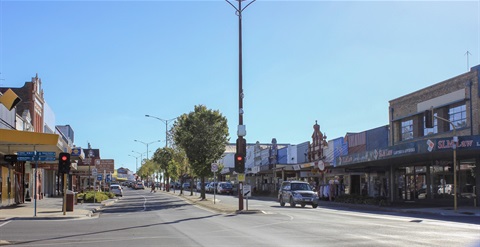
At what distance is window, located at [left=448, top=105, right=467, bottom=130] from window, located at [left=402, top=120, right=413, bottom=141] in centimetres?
562

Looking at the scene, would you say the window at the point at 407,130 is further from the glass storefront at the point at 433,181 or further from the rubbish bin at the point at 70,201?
the rubbish bin at the point at 70,201

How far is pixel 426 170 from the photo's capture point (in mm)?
38531

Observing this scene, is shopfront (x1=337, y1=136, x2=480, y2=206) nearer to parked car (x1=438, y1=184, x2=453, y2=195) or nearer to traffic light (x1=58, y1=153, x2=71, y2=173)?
parked car (x1=438, y1=184, x2=453, y2=195)

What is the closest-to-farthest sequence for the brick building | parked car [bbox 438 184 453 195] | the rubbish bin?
the rubbish bin, the brick building, parked car [bbox 438 184 453 195]

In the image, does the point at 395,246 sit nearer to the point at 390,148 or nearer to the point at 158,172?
the point at 390,148

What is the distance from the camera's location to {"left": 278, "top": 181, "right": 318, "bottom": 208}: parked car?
1368 inches

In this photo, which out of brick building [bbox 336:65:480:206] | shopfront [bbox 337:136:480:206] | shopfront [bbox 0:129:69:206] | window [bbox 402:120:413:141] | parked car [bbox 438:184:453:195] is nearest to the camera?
shopfront [bbox 0:129:69:206]

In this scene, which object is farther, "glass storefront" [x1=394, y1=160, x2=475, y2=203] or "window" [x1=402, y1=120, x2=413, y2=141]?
"window" [x1=402, y1=120, x2=413, y2=141]

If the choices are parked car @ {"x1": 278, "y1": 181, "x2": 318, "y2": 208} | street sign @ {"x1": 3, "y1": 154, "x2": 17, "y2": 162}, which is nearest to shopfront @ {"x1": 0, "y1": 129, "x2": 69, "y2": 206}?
street sign @ {"x1": 3, "y1": 154, "x2": 17, "y2": 162}

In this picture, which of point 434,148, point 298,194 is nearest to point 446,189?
point 434,148

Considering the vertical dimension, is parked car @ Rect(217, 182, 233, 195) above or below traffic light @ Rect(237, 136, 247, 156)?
below

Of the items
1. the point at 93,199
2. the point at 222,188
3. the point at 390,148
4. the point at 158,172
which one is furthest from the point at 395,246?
the point at 158,172

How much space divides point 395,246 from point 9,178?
29164mm

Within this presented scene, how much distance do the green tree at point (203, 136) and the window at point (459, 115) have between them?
1947 cm
